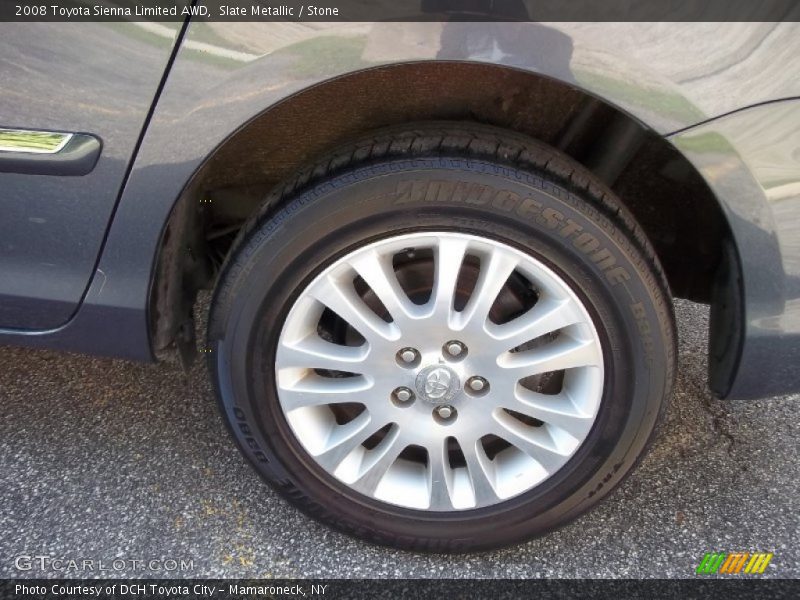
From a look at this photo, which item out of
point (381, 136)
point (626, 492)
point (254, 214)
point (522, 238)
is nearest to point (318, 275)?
point (254, 214)

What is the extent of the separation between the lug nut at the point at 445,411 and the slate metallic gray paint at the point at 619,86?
2.21 ft

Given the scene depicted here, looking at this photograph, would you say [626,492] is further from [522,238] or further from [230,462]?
[230,462]

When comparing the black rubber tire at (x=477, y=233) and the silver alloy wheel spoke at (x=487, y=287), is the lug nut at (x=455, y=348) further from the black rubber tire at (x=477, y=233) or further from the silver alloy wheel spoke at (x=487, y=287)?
the black rubber tire at (x=477, y=233)

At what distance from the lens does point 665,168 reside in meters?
1.79

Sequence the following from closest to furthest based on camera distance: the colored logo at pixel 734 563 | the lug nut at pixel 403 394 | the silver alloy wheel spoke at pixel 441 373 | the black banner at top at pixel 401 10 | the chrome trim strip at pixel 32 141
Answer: the black banner at top at pixel 401 10, the chrome trim strip at pixel 32 141, the silver alloy wheel spoke at pixel 441 373, the lug nut at pixel 403 394, the colored logo at pixel 734 563

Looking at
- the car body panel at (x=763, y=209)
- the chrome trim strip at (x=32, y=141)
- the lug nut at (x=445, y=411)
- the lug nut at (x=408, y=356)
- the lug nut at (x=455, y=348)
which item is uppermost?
the car body panel at (x=763, y=209)

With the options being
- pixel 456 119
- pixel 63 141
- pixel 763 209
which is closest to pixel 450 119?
pixel 456 119

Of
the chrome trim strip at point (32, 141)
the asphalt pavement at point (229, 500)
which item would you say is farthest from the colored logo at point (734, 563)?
the chrome trim strip at point (32, 141)

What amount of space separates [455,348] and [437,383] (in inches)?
3.6

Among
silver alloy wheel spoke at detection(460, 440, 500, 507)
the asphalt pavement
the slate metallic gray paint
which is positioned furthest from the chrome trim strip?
silver alloy wheel spoke at detection(460, 440, 500, 507)

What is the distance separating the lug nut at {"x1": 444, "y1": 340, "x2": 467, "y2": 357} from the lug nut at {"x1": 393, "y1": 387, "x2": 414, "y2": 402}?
0.45ft

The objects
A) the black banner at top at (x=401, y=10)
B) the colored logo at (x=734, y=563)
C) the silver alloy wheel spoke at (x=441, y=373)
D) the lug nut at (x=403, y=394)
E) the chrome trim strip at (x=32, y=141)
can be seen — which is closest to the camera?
the black banner at top at (x=401, y=10)

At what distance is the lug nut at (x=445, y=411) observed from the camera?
1.73 m

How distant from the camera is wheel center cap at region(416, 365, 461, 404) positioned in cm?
168
